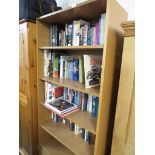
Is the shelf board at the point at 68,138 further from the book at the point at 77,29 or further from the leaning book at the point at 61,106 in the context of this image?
the book at the point at 77,29

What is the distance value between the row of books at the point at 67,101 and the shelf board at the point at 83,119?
5 cm

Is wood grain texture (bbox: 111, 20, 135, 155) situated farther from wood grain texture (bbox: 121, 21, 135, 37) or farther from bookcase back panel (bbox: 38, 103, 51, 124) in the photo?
bookcase back panel (bbox: 38, 103, 51, 124)


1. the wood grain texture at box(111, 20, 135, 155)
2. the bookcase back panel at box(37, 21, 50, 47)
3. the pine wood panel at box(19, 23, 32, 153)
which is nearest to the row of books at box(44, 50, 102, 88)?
the bookcase back panel at box(37, 21, 50, 47)

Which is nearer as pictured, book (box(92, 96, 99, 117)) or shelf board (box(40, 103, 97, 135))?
shelf board (box(40, 103, 97, 135))

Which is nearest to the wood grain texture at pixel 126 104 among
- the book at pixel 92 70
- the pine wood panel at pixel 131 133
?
the pine wood panel at pixel 131 133

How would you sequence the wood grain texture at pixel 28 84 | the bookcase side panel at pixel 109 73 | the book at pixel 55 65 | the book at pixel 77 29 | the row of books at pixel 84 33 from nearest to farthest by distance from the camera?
1. the bookcase side panel at pixel 109 73
2. the row of books at pixel 84 33
3. the book at pixel 77 29
4. the wood grain texture at pixel 28 84
5. the book at pixel 55 65

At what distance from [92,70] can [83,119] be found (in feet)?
1.47

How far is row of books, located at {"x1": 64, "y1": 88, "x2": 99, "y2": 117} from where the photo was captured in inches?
51.9

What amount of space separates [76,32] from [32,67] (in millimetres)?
628

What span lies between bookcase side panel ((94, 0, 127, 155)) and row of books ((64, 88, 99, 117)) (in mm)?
199

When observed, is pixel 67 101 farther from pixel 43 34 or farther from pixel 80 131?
pixel 43 34

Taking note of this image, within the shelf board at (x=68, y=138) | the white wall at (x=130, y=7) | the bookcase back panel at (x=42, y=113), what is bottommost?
the shelf board at (x=68, y=138)

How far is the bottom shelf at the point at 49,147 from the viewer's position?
1665 millimetres
